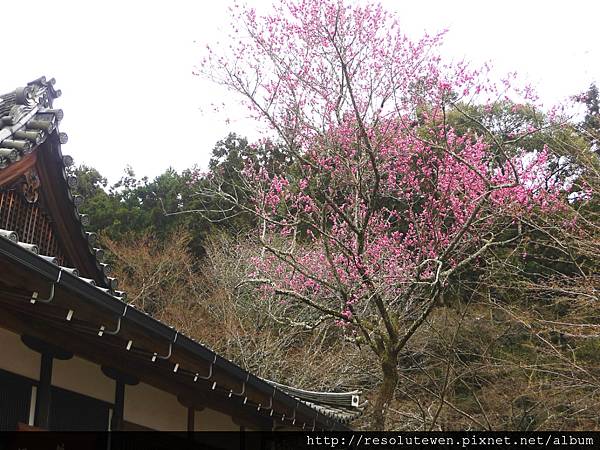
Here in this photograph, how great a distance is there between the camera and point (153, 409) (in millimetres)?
6047

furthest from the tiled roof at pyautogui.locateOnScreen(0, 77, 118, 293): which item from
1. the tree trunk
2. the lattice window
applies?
the tree trunk

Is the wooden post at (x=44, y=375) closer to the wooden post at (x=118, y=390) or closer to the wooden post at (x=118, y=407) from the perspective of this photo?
the wooden post at (x=118, y=390)

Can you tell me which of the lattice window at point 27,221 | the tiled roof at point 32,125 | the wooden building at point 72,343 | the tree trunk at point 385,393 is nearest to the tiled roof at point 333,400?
the wooden building at point 72,343

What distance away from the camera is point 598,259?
9.28 meters

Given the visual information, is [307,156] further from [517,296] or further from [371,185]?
[517,296]

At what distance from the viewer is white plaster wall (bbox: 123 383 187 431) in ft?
18.7

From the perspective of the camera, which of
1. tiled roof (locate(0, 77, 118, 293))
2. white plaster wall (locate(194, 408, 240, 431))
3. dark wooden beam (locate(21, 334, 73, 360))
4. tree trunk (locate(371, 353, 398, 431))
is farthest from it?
tree trunk (locate(371, 353, 398, 431))

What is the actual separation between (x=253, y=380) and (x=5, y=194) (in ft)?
8.90

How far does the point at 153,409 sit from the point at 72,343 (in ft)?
5.56

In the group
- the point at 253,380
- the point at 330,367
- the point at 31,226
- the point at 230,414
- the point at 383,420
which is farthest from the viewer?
the point at 330,367

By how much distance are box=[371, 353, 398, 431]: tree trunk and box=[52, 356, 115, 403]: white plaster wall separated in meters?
3.42

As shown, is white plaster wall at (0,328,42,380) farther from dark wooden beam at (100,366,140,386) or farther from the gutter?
the gutter

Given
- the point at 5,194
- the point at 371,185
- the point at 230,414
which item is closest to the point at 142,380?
the point at 230,414

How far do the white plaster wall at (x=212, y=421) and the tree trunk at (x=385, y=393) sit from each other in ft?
5.37
